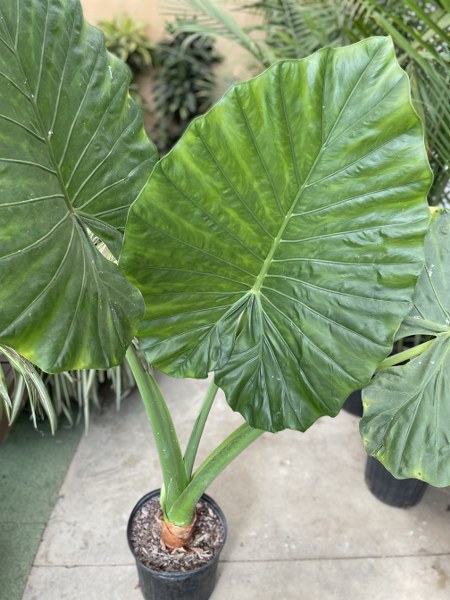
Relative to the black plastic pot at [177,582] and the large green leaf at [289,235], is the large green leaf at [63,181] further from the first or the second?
the black plastic pot at [177,582]

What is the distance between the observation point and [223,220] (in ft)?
2.81

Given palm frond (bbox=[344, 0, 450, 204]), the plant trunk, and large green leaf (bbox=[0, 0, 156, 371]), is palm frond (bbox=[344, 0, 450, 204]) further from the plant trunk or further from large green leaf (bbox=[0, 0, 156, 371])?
the plant trunk

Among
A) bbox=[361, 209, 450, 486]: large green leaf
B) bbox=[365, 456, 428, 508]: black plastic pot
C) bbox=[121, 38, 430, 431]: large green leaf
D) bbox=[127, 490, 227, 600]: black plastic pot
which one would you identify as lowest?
bbox=[365, 456, 428, 508]: black plastic pot

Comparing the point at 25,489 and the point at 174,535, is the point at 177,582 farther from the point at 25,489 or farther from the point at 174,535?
the point at 25,489

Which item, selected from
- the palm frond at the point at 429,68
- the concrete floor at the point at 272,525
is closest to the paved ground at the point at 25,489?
the concrete floor at the point at 272,525

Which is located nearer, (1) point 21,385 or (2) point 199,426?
(2) point 199,426

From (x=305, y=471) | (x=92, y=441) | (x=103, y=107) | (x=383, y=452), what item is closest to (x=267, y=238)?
(x=103, y=107)

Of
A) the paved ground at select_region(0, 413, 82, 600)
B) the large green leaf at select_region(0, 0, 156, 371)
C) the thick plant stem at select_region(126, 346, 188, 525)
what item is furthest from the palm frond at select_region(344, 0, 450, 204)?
the paved ground at select_region(0, 413, 82, 600)

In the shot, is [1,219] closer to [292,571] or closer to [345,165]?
[345,165]

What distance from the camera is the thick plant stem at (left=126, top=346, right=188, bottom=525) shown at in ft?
3.58

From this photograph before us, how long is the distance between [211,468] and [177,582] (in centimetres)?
34

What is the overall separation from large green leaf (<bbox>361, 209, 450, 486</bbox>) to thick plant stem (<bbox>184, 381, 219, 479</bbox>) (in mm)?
329

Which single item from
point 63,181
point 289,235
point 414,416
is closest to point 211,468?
point 414,416

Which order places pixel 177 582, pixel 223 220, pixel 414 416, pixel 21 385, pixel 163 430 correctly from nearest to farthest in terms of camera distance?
pixel 223 220 < pixel 414 416 < pixel 163 430 < pixel 177 582 < pixel 21 385
